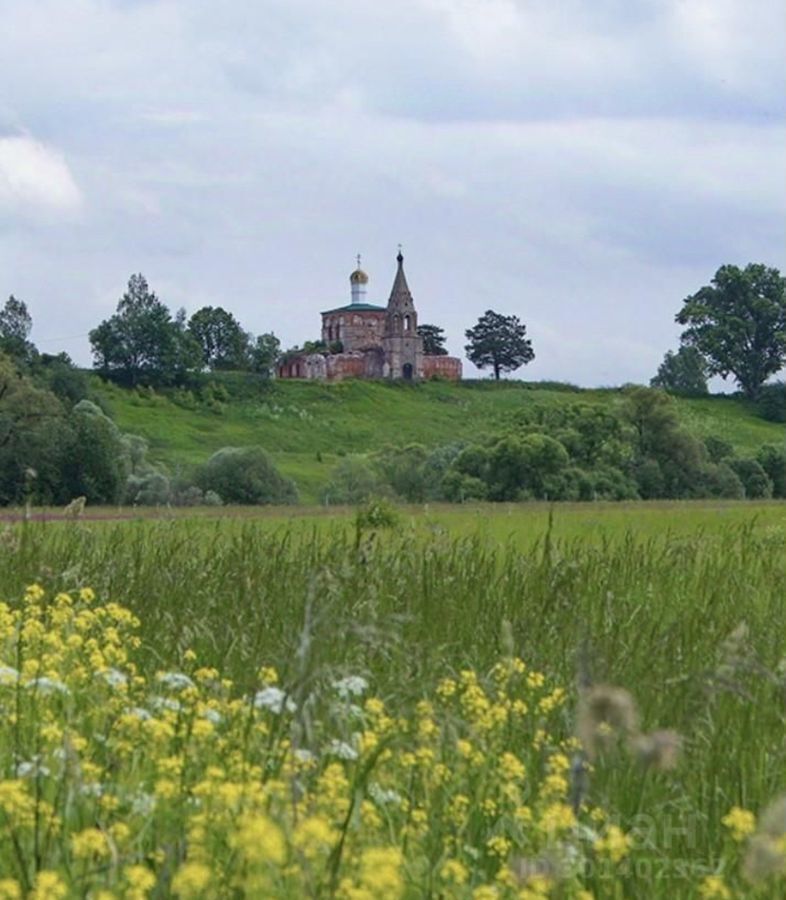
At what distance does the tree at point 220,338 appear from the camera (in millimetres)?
148000

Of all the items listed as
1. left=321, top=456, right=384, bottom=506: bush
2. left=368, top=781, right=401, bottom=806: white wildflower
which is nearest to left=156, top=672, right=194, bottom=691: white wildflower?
left=368, top=781, right=401, bottom=806: white wildflower

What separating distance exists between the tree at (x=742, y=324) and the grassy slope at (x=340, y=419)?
304 inches

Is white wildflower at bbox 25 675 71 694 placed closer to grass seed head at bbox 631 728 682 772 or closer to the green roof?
grass seed head at bbox 631 728 682 772

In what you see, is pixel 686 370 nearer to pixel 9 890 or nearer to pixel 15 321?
pixel 15 321

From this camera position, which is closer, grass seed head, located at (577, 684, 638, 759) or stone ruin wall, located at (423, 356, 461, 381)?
grass seed head, located at (577, 684, 638, 759)

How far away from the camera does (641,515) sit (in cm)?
2489

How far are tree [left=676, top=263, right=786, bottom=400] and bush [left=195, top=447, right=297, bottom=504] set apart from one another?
7946cm

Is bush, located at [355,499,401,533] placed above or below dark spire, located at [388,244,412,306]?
below

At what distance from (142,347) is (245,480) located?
70622 millimetres

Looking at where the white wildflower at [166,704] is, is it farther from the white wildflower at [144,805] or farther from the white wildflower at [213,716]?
the white wildflower at [144,805]

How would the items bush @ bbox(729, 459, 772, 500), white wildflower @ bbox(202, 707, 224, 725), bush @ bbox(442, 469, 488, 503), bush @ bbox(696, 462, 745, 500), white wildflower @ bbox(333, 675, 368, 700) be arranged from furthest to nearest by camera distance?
bush @ bbox(729, 459, 772, 500), bush @ bbox(696, 462, 745, 500), bush @ bbox(442, 469, 488, 503), white wildflower @ bbox(333, 675, 368, 700), white wildflower @ bbox(202, 707, 224, 725)

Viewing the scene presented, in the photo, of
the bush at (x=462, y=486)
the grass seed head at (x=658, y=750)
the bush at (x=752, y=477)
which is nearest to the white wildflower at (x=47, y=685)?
the grass seed head at (x=658, y=750)

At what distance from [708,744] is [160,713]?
195 cm

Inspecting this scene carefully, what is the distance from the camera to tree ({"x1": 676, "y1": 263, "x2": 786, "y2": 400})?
13662 centimetres
